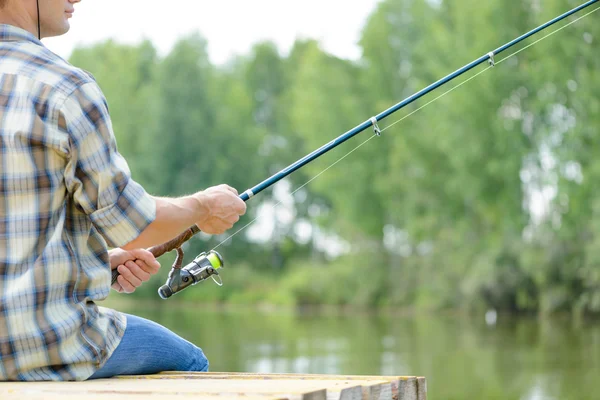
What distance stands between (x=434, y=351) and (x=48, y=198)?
429 inches

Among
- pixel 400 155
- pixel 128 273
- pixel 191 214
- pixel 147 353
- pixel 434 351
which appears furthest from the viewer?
pixel 400 155

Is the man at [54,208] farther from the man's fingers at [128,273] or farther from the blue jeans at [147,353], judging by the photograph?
the man's fingers at [128,273]

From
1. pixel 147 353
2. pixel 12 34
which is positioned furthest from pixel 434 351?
pixel 12 34

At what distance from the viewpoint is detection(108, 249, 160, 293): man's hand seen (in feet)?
6.67

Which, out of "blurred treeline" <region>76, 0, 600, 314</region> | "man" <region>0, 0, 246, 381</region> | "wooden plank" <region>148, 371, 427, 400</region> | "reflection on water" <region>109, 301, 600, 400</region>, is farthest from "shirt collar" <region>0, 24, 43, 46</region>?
"blurred treeline" <region>76, 0, 600, 314</region>

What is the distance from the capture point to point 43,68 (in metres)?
1.57

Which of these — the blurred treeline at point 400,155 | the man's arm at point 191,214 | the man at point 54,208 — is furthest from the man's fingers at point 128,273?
the blurred treeline at point 400,155

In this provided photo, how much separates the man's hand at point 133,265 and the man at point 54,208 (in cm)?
36

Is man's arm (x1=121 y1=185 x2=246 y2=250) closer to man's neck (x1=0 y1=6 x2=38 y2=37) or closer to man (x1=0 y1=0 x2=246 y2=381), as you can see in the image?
man (x1=0 y1=0 x2=246 y2=381)

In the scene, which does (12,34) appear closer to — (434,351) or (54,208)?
(54,208)

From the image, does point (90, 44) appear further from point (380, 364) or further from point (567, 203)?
point (380, 364)

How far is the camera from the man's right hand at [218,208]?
5.80ft

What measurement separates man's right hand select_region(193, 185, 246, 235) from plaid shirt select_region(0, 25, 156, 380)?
0.17 m

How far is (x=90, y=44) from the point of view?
3384cm
